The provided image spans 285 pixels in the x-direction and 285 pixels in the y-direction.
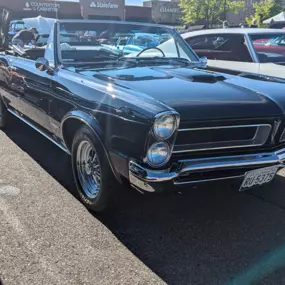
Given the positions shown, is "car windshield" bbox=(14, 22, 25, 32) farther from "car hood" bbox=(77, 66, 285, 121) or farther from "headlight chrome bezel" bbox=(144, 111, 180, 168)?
"headlight chrome bezel" bbox=(144, 111, 180, 168)

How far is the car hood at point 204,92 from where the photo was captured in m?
2.81

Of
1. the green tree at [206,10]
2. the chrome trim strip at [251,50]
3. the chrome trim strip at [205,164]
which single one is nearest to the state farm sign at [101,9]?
the green tree at [206,10]

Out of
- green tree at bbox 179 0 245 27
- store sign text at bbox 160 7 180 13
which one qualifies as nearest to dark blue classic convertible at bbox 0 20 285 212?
green tree at bbox 179 0 245 27

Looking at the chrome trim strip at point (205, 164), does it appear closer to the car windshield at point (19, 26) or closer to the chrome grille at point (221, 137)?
the chrome grille at point (221, 137)

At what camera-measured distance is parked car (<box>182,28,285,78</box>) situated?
254 inches

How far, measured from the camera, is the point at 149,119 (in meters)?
2.56

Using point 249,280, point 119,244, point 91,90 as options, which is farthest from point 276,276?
point 91,90

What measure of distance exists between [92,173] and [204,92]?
1.20m

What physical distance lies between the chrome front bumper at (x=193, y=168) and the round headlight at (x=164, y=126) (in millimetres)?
234

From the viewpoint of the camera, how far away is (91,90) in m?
3.14

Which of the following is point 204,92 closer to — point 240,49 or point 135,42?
point 135,42

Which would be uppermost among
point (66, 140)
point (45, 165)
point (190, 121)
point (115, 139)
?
point (190, 121)

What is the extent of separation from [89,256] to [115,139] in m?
0.84

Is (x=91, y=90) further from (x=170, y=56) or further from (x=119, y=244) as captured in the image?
(x=170, y=56)
